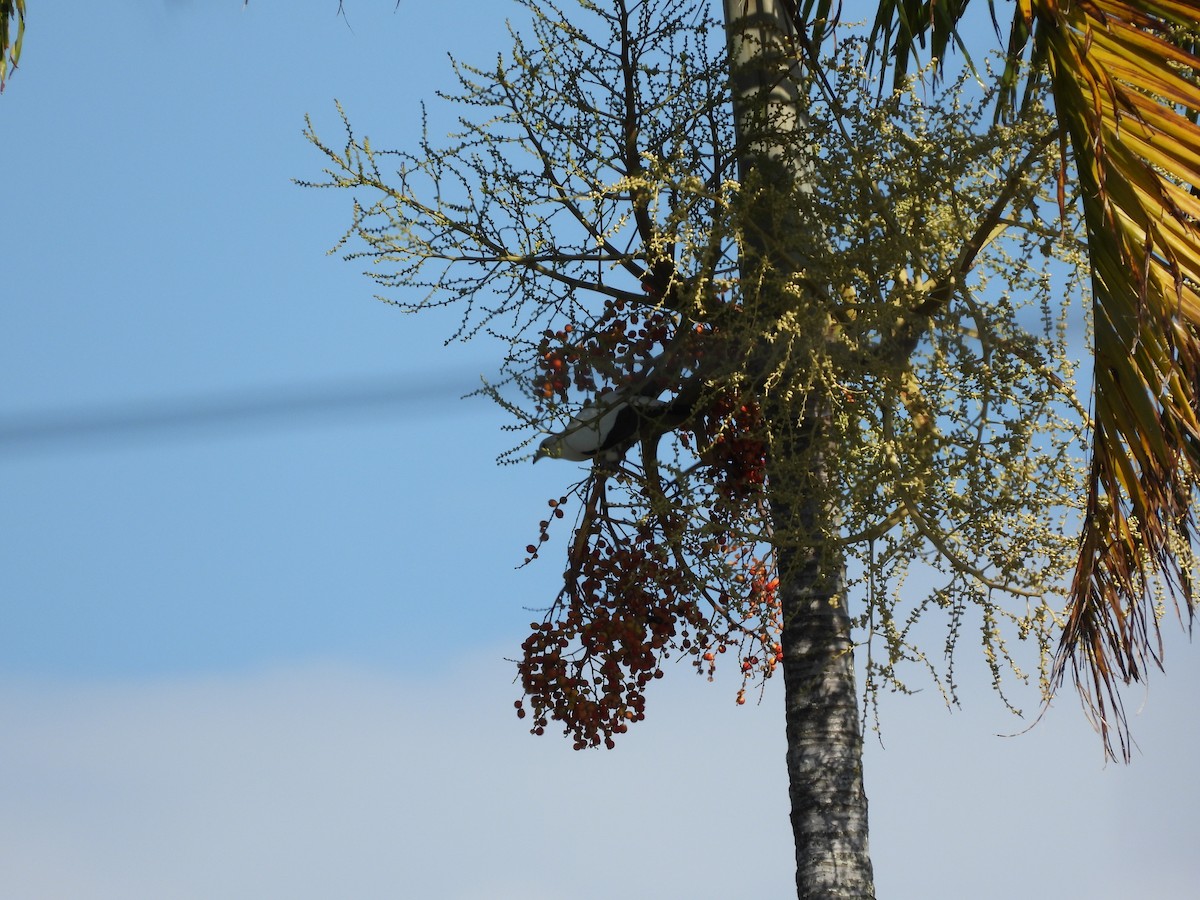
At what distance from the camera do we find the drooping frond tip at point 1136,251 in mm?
3230

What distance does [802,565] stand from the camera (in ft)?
13.7

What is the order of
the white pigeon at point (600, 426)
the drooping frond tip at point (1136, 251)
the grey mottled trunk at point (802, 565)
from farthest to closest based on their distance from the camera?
the white pigeon at point (600, 426) → the grey mottled trunk at point (802, 565) → the drooping frond tip at point (1136, 251)

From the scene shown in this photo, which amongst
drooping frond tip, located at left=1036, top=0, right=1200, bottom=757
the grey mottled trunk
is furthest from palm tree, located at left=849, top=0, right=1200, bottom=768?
the grey mottled trunk

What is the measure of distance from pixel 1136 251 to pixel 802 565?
136 centimetres

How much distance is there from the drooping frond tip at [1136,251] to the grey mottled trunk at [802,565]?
0.84 meters

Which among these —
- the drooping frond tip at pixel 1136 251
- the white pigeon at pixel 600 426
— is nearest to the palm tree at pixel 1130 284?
the drooping frond tip at pixel 1136 251

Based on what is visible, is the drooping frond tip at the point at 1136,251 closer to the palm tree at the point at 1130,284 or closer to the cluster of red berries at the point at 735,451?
the palm tree at the point at 1130,284

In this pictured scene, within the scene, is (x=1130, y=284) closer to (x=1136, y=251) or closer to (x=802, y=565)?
(x=1136, y=251)

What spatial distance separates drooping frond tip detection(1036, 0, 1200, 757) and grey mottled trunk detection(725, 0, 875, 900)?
843mm

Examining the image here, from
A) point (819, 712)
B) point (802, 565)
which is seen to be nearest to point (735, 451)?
point (802, 565)

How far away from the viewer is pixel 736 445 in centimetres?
426

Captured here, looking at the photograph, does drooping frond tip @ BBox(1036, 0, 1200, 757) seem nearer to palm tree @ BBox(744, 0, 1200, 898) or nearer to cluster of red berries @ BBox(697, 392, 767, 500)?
palm tree @ BBox(744, 0, 1200, 898)

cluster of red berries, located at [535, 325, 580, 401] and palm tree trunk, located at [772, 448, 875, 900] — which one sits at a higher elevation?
cluster of red berries, located at [535, 325, 580, 401]

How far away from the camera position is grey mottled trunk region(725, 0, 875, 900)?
161 inches
